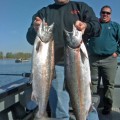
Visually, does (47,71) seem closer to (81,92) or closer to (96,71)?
(81,92)

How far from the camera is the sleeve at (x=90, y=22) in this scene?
13.3ft

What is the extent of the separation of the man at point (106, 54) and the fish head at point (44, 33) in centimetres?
281

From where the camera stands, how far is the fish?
149 inches

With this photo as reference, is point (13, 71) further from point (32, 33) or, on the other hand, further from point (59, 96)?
point (32, 33)

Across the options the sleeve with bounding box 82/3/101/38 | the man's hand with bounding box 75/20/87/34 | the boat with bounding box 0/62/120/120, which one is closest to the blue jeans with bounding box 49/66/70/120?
the boat with bounding box 0/62/120/120

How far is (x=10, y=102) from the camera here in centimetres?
482

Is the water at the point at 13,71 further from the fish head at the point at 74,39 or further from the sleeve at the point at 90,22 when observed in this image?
the fish head at the point at 74,39

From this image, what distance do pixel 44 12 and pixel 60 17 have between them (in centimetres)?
24

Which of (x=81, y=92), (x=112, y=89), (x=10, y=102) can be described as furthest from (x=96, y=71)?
(x=81, y=92)

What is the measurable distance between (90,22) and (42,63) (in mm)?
830

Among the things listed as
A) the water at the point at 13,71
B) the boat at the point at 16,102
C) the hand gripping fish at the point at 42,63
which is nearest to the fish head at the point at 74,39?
the hand gripping fish at the point at 42,63

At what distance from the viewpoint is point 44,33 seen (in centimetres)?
375

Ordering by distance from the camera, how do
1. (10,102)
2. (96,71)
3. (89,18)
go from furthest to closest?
(96,71)
(10,102)
(89,18)

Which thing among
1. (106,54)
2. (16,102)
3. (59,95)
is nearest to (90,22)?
(59,95)
